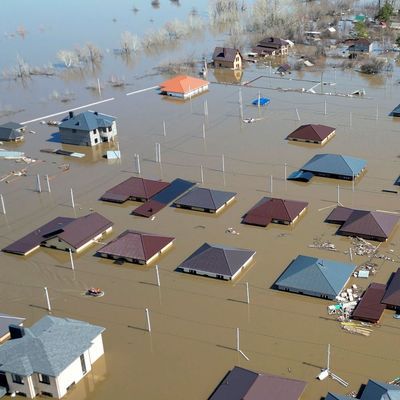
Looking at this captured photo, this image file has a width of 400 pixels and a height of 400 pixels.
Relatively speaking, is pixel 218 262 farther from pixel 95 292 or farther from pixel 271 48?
pixel 271 48

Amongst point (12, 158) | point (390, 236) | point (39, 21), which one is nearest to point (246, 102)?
point (12, 158)

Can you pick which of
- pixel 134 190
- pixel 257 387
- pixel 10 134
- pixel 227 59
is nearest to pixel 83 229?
pixel 134 190

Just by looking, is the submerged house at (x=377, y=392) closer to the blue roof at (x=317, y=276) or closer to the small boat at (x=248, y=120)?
the blue roof at (x=317, y=276)

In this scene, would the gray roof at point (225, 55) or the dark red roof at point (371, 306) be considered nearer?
the dark red roof at point (371, 306)

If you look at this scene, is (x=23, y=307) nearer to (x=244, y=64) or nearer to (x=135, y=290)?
(x=135, y=290)

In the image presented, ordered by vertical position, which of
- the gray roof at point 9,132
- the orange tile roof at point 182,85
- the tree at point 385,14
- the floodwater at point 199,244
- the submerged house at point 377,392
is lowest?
the floodwater at point 199,244

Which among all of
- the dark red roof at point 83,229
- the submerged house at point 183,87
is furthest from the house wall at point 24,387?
the submerged house at point 183,87

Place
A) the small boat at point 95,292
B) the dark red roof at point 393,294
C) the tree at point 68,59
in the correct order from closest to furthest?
1. the dark red roof at point 393,294
2. the small boat at point 95,292
3. the tree at point 68,59

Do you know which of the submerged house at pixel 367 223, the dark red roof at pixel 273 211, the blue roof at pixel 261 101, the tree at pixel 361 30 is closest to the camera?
the submerged house at pixel 367 223
